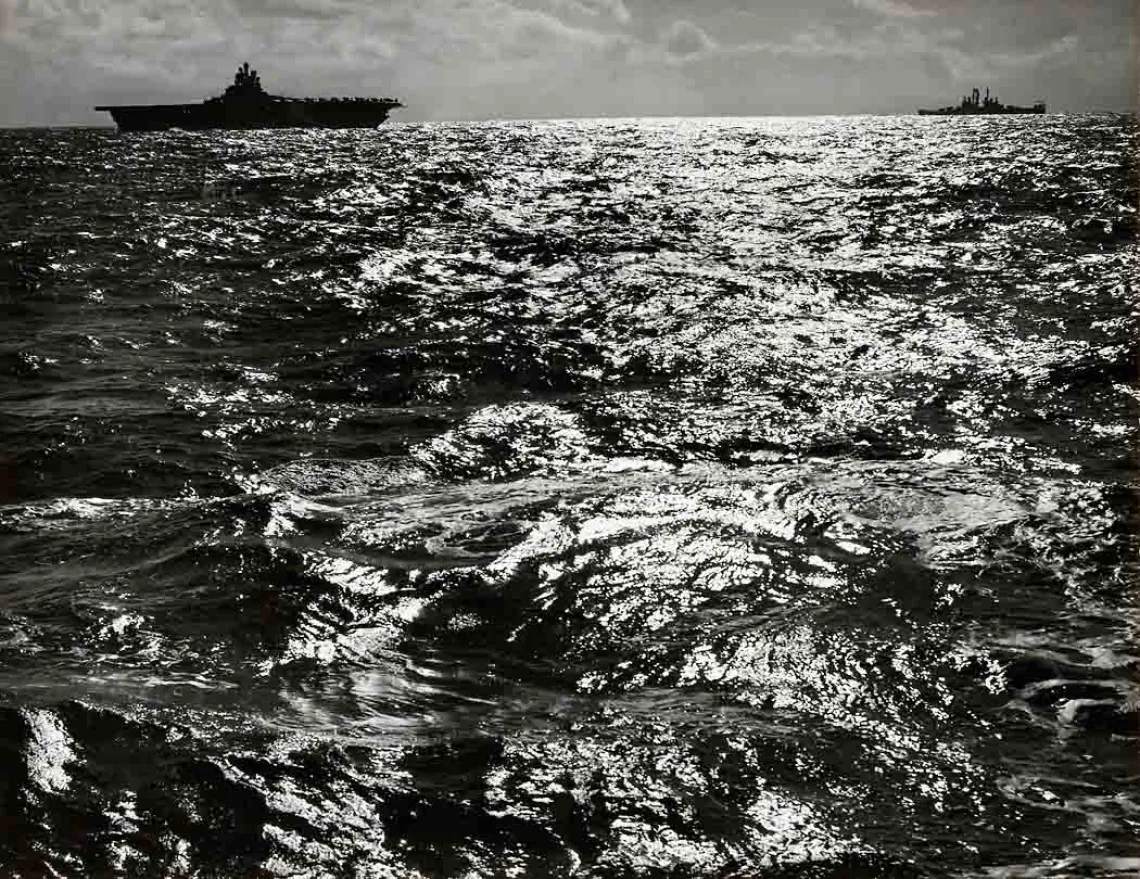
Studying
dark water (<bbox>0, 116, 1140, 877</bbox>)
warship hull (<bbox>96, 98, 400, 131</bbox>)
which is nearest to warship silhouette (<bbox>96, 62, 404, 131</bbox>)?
warship hull (<bbox>96, 98, 400, 131</bbox>)

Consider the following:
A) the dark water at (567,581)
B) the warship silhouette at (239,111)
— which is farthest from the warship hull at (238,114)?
the dark water at (567,581)

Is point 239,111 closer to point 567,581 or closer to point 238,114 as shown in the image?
point 238,114

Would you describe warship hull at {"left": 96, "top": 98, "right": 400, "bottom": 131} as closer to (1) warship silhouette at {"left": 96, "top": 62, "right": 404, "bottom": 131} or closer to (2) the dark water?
(1) warship silhouette at {"left": 96, "top": 62, "right": 404, "bottom": 131}

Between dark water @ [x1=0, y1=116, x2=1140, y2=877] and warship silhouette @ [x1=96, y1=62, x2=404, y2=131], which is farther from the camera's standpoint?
warship silhouette @ [x1=96, y1=62, x2=404, y2=131]

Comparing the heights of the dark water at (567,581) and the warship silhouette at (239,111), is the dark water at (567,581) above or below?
below

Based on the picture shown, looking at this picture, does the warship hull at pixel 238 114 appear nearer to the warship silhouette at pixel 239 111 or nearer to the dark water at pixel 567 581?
the warship silhouette at pixel 239 111

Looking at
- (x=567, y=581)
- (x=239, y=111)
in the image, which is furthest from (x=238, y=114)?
(x=567, y=581)
